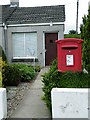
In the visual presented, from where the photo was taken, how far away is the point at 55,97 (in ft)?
18.8

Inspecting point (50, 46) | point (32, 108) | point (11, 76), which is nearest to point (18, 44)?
point (50, 46)

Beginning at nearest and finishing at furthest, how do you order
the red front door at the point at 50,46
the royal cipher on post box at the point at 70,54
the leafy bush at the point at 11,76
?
the royal cipher on post box at the point at 70,54
the leafy bush at the point at 11,76
the red front door at the point at 50,46

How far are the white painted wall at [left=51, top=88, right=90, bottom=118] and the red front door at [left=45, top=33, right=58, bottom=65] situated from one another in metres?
11.7

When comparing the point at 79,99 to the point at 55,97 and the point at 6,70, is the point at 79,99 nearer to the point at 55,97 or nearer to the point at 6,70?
the point at 55,97

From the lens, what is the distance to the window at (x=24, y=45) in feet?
57.4

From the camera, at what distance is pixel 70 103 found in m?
5.70

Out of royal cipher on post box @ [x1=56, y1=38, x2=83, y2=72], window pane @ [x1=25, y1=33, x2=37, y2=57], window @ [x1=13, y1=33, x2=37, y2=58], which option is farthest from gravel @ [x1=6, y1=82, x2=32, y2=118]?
window @ [x1=13, y1=33, x2=37, y2=58]

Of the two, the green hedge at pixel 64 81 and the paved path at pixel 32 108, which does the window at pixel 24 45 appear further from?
the green hedge at pixel 64 81

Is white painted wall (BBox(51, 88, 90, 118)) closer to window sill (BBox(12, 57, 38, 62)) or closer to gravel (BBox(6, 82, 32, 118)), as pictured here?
gravel (BBox(6, 82, 32, 118))

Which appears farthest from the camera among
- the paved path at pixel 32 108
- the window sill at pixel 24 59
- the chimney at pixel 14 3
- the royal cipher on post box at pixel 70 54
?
the chimney at pixel 14 3

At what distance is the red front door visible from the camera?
57.1ft

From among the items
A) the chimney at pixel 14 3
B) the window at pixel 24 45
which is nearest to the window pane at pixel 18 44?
the window at pixel 24 45

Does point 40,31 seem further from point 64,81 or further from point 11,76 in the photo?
point 64,81

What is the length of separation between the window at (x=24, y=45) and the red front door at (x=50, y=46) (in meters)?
0.78
